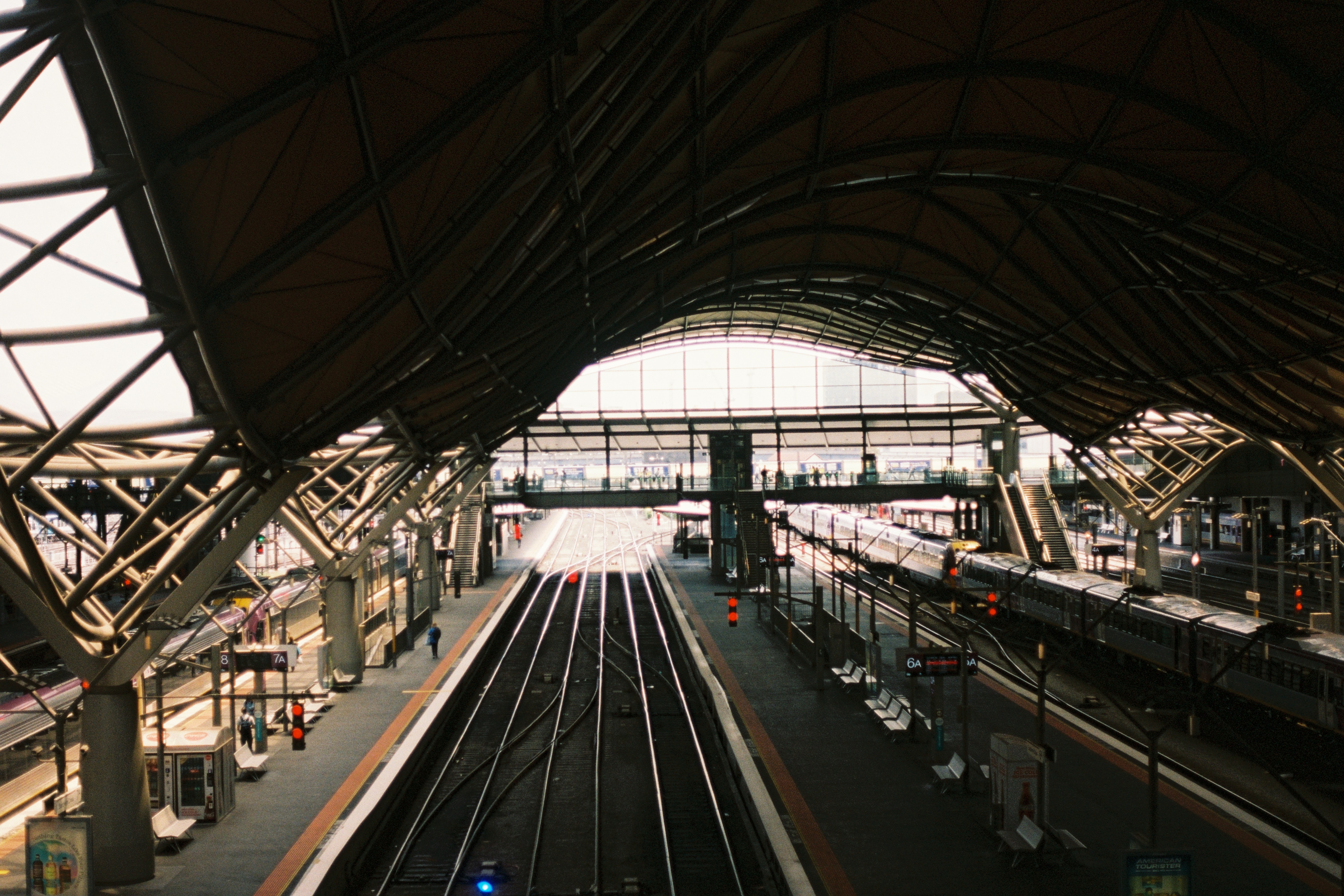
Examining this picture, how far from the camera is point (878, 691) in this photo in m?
26.6

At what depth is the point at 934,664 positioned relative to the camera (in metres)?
21.5

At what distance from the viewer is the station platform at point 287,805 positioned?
15.4 meters

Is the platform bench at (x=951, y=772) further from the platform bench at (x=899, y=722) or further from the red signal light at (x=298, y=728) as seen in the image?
the red signal light at (x=298, y=728)

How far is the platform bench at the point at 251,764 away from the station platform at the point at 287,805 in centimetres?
19

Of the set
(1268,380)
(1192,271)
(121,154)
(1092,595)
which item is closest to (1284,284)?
(1192,271)

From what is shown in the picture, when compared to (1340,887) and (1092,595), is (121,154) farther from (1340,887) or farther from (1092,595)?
(1092,595)

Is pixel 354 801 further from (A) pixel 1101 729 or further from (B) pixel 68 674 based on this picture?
(A) pixel 1101 729

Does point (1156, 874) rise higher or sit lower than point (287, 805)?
higher

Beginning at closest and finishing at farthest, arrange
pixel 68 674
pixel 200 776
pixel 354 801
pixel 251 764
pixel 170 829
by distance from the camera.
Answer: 1. pixel 170 829
2. pixel 200 776
3. pixel 354 801
4. pixel 251 764
5. pixel 68 674

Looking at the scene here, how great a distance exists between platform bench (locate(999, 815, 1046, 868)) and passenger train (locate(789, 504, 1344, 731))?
10246 mm

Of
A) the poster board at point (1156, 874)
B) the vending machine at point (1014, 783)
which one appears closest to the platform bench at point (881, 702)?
the vending machine at point (1014, 783)

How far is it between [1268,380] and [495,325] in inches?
962

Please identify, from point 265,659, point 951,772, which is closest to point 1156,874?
point 951,772

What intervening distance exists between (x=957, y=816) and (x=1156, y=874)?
20.7 feet
